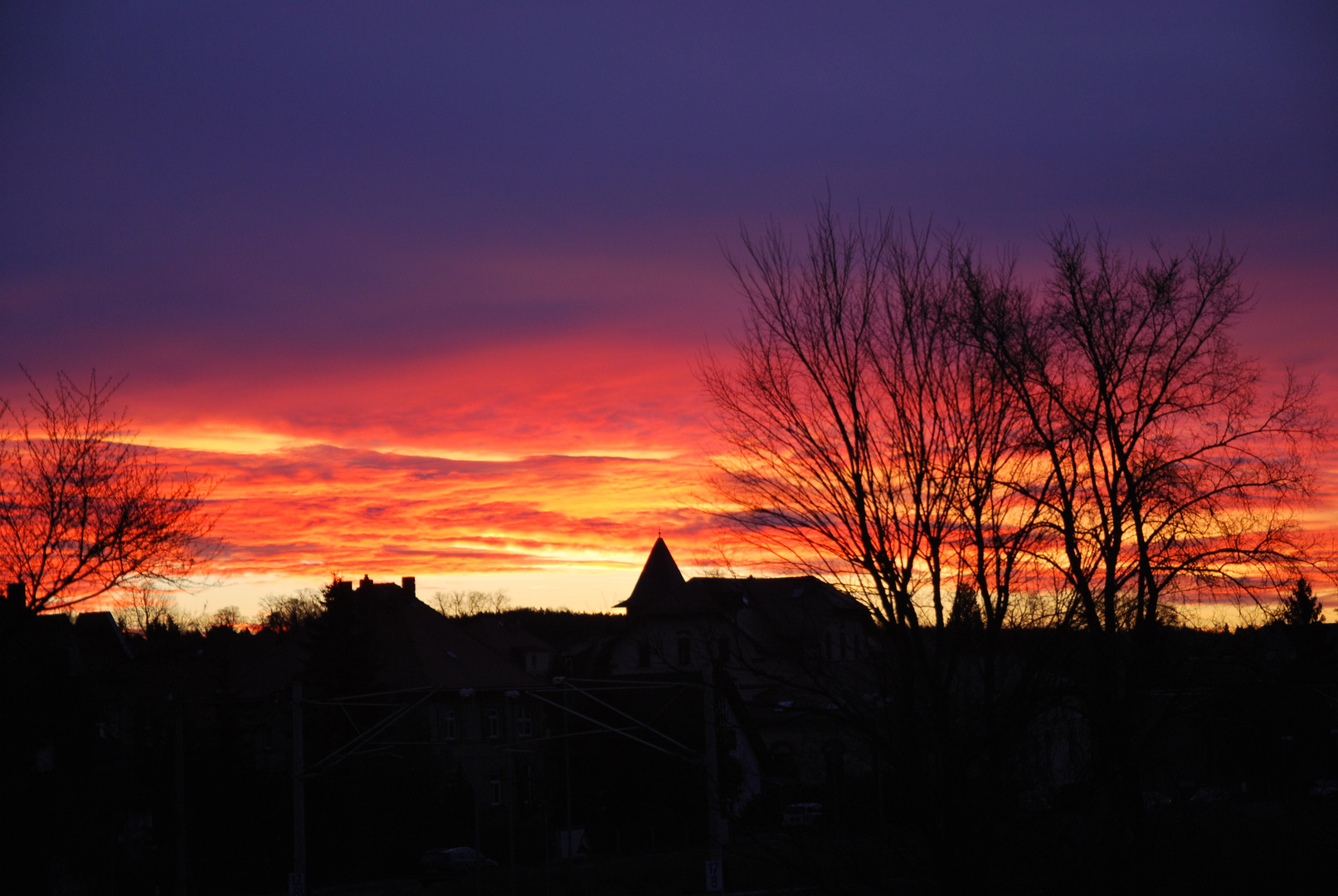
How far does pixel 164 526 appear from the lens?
80.2 ft

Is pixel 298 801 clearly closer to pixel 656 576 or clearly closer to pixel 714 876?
pixel 714 876

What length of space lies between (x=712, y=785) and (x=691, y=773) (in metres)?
22.5

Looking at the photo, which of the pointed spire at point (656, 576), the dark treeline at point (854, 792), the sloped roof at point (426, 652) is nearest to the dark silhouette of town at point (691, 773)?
the dark treeline at point (854, 792)

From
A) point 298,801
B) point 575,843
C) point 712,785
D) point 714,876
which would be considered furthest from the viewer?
point 575,843

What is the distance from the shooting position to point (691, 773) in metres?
35.2

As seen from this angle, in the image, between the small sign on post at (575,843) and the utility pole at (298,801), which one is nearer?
the utility pole at (298,801)

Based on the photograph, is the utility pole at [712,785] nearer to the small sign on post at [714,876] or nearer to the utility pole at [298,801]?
the small sign on post at [714,876]

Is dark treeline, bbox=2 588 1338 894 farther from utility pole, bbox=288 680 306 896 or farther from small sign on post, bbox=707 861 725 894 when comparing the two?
small sign on post, bbox=707 861 725 894

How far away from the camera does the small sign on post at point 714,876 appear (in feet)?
64.2

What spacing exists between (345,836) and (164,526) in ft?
64.1

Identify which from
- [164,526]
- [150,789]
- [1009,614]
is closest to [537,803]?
[150,789]

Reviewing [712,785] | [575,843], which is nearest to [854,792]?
[712,785]

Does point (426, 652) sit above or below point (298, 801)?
above

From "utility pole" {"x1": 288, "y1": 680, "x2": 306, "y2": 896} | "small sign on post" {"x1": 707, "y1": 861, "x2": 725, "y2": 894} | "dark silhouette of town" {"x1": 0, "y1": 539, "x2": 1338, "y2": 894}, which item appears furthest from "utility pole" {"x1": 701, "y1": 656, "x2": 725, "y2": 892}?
"utility pole" {"x1": 288, "y1": 680, "x2": 306, "y2": 896}
